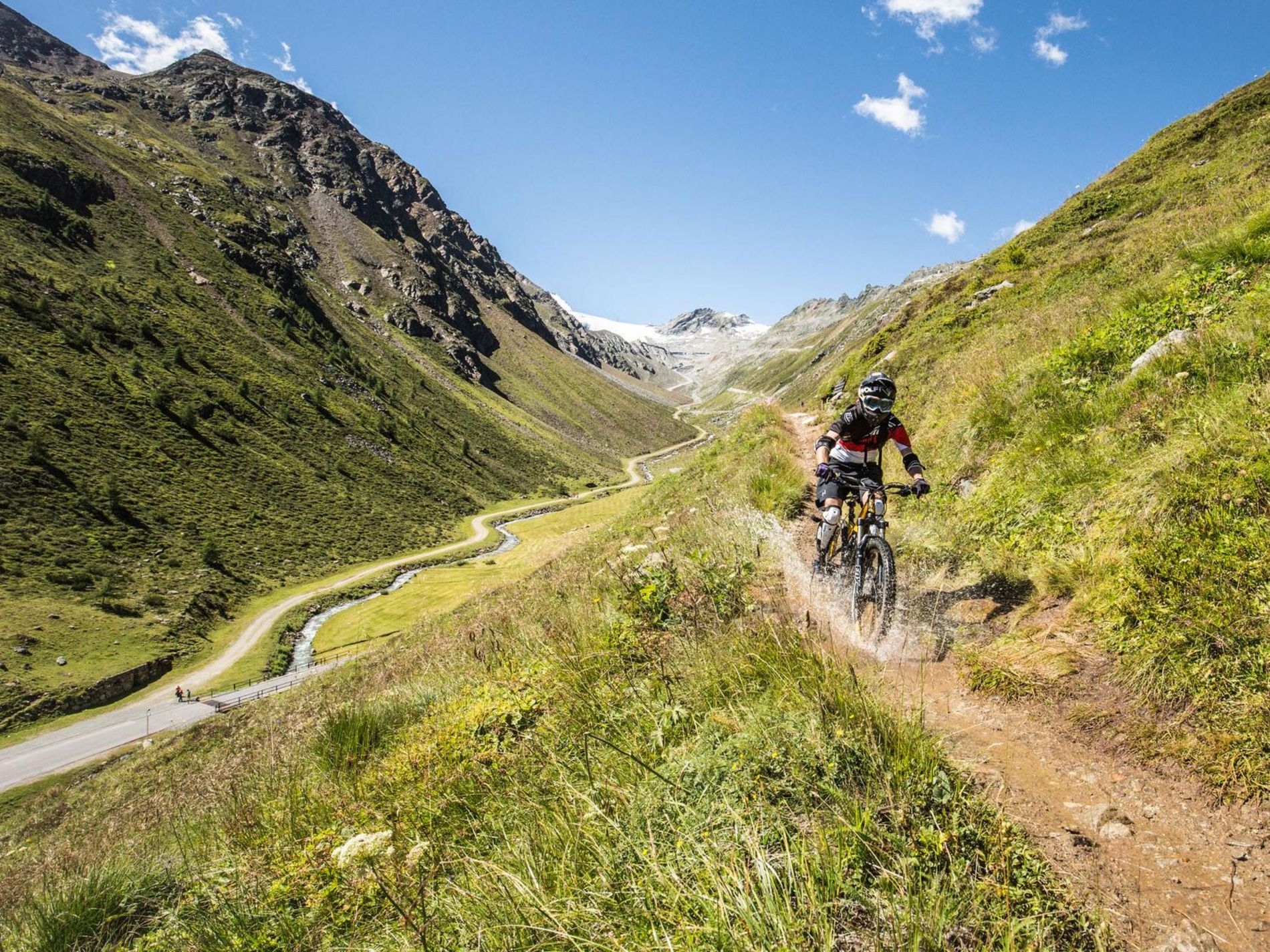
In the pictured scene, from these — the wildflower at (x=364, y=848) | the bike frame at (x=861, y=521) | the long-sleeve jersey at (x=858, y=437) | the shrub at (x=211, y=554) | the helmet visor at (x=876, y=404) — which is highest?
the helmet visor at (x=876, y=404)

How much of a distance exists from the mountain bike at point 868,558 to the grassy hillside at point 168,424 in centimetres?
7145

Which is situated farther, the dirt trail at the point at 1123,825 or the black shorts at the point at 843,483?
the black shorts at the point at 843,483

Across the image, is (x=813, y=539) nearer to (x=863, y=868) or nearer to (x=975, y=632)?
(x=975, y=632)

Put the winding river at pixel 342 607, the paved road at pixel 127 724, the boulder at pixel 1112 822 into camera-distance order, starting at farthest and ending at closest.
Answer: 1. the winding river at pixel 342 607
2. the paved road at pixel 127 724
3. the boulder at pixel 1112 822

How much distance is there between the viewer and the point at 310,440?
10931 cm

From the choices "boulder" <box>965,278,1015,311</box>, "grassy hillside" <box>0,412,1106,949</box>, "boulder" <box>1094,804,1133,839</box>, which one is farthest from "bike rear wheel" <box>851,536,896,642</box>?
"boulder" <box>965,278,1015,311</box>

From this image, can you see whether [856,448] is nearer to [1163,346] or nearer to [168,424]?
[1163,346]

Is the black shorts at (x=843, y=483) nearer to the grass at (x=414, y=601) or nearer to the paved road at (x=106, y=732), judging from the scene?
the grass at (x=414, y=601)

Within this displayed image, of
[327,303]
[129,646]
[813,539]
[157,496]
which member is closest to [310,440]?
[157,496]

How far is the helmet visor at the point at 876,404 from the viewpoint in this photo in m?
7.48

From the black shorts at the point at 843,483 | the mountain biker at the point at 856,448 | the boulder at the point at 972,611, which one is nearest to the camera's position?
the boulder at the point at 972,611

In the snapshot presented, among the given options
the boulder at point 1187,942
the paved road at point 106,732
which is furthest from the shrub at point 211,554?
the boulder at point 1187,942

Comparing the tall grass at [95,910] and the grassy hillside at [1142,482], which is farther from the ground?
the grassy hillside at [1142,482]

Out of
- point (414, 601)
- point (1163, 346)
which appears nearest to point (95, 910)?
point (1163, 346)
